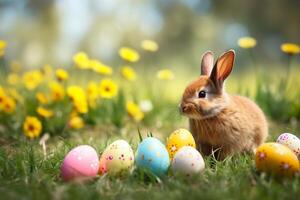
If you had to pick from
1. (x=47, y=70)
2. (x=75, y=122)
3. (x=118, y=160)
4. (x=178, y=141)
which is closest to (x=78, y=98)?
(x=75, y=122)

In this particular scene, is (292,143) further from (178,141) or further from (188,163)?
(188,163)

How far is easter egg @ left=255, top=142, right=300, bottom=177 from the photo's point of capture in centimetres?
245

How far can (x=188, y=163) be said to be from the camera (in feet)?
8.16

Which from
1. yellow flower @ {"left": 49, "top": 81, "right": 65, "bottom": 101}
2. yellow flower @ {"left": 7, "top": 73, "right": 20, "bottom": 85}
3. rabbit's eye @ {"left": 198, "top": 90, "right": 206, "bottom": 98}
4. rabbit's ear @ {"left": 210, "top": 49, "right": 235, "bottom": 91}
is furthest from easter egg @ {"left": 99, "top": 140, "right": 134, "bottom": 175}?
yellow flower @ {"left": 7, "top": 73, "right": 20, "bottom": 85}

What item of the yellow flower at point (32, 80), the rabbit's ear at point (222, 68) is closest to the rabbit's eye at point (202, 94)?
the rabbit's ear at point (222, 68)

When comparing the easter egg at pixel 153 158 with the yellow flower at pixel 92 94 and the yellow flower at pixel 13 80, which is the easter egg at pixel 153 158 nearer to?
the yellow flower at pixel 92 94

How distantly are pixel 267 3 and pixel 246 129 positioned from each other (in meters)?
7.22

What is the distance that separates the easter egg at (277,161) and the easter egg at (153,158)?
0.51 metres

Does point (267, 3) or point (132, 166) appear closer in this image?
point (132, 166)

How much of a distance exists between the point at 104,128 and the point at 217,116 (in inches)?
68.4

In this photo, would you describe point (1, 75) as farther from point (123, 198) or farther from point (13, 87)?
point (123, 198)

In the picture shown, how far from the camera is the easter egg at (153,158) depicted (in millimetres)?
2553

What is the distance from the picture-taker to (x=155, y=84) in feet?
19.9

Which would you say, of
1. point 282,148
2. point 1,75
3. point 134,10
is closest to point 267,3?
point 134,10
